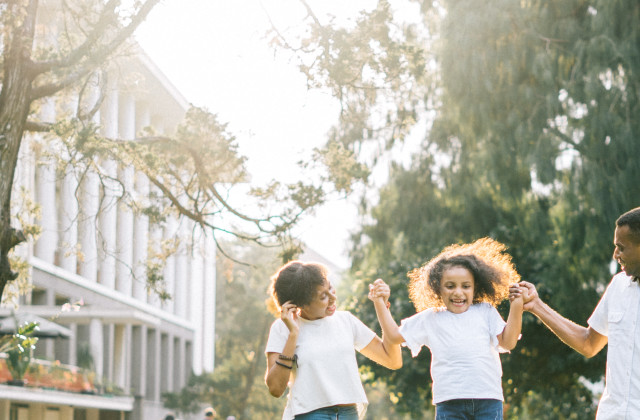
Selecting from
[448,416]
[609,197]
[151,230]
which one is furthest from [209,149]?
[448,416]

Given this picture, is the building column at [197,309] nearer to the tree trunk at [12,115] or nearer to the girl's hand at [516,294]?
the tree trunk at [12,115]

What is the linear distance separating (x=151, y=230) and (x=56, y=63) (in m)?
2.96

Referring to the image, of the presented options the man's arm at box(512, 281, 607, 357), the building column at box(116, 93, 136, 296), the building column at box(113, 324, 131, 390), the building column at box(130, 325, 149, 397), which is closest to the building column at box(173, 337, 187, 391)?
the building column at box(130, 325, 149, 397)

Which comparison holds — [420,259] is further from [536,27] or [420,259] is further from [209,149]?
[209,149]

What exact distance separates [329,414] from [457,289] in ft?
2.83

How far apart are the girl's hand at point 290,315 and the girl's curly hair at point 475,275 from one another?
2.03ft

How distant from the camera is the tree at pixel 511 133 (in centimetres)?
1259

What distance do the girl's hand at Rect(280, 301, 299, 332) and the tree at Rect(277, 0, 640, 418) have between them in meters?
7.17

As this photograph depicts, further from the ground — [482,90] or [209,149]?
[482,90]

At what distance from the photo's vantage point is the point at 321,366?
16.4 ft

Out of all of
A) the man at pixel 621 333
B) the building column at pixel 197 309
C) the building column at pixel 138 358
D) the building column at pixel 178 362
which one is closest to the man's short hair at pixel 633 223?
the man at pixel 621 333

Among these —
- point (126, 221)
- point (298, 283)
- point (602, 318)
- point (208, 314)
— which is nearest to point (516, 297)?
point (602, 318)

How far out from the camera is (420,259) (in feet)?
66.0

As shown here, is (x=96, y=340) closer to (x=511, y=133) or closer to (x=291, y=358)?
(x=511, y=133)
